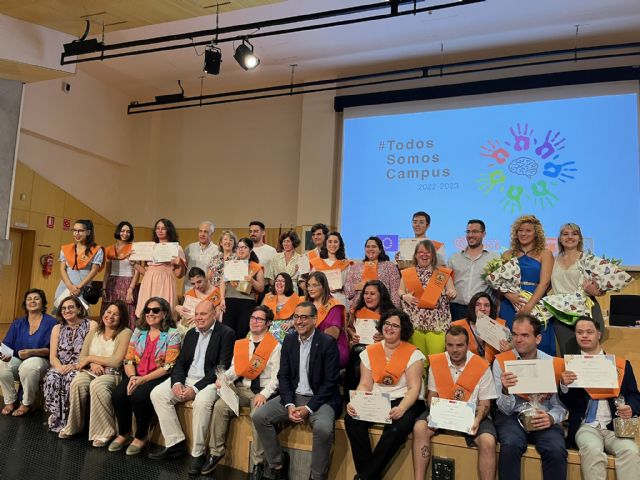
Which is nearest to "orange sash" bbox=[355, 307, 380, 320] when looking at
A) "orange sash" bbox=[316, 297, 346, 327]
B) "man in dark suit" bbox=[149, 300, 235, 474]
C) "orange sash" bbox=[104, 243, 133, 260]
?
"orange sash" bbox=[316, 297, 346, 327]

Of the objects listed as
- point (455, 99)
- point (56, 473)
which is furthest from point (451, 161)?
point (56, 473)

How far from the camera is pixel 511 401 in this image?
134 inches

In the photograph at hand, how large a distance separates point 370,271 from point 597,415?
207 cm

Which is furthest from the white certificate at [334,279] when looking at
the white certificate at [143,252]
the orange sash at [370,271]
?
the white certificate at [143,252]

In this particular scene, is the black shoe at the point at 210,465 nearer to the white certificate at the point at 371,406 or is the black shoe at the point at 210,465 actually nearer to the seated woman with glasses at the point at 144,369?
the seated woman with glasses at the point at 144,369

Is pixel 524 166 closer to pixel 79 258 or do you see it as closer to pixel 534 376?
pixel 534 376

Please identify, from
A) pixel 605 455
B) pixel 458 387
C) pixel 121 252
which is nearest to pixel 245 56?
pixel 121 252

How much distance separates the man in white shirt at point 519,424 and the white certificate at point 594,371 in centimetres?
14

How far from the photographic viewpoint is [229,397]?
3.99 m

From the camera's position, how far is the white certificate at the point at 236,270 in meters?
5.18

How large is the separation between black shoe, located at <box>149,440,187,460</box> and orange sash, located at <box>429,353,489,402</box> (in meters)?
2.03

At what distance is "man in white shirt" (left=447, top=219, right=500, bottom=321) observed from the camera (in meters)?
4.50

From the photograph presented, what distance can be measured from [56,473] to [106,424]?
708 mm

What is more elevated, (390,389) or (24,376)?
(390,389)
